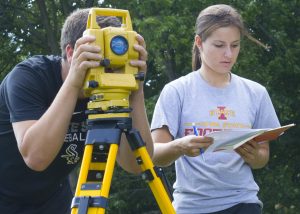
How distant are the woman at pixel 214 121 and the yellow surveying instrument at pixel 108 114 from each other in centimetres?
79

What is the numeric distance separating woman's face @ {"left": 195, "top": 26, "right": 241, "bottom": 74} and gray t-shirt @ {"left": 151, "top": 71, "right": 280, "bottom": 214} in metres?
0.11

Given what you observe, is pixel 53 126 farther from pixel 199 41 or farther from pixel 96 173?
pixel 199 41

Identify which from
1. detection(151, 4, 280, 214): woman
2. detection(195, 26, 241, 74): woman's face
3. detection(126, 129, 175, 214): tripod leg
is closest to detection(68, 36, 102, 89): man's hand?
detection(126, 129, 175, 214): tripod leg

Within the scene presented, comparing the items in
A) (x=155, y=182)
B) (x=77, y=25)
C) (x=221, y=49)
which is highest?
(x=77, y=25)

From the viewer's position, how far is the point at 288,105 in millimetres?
14320

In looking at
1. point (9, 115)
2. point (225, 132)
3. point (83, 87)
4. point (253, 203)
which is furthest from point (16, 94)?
point (253, 203)

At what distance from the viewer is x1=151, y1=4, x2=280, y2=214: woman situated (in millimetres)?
3648

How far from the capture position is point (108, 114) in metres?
2.71

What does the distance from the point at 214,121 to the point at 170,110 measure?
0.75ft

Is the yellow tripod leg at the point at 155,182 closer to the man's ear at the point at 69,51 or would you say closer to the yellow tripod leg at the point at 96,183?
the yellow tripod leg at the point at 96,183

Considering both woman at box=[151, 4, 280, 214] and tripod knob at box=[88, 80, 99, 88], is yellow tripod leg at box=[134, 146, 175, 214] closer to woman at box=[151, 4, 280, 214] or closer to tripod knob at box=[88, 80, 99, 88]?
tripod knob at box=[88, 80, 99, 88]

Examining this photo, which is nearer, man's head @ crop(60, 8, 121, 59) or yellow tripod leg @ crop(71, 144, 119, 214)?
yellow tripod leg @ crop(71, 144, 119, 214)

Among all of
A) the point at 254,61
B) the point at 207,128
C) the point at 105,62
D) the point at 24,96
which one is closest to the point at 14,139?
the point at 24,96

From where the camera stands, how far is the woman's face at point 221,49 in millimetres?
3736
